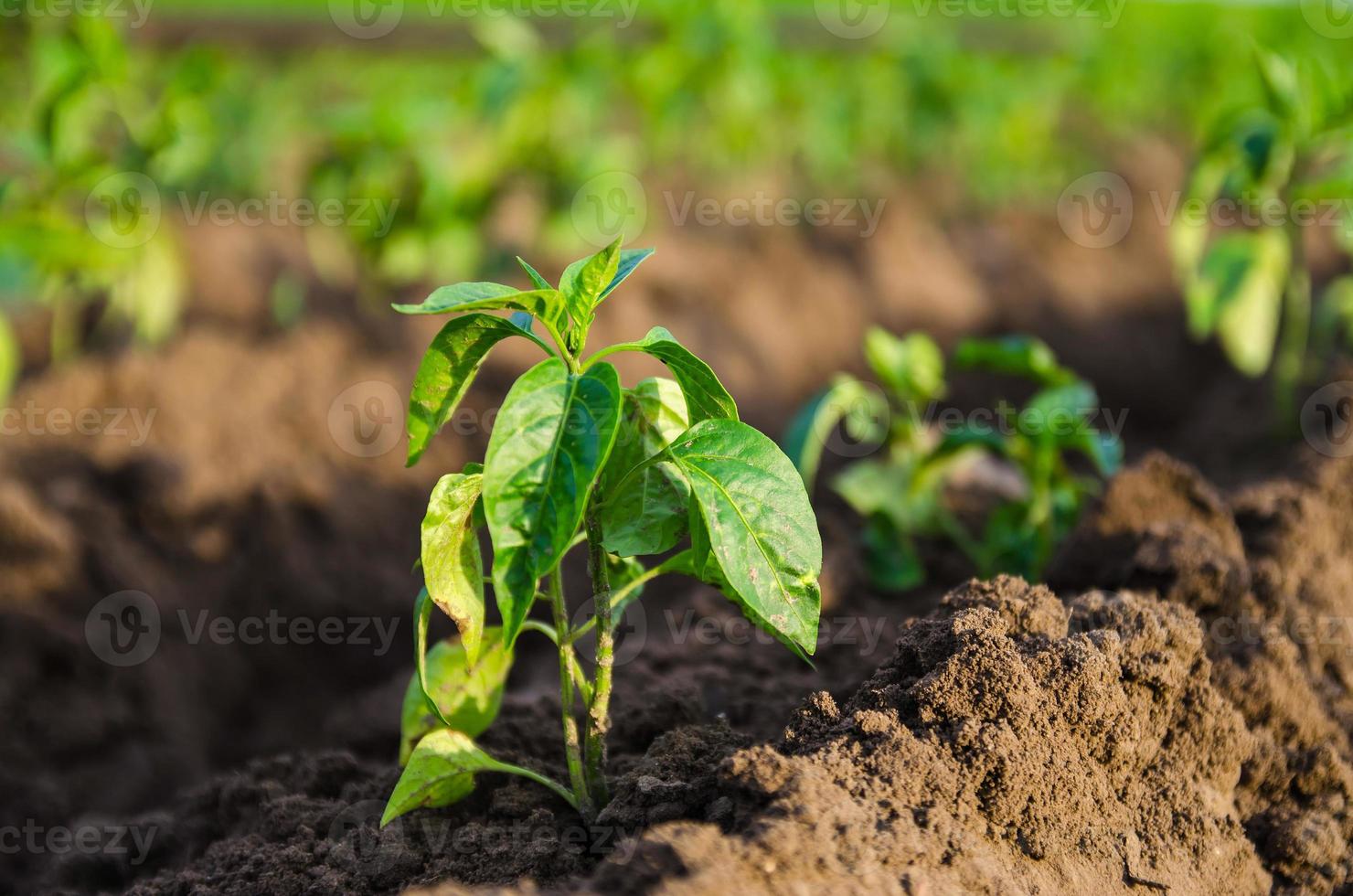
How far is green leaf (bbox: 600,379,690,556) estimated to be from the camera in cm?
140

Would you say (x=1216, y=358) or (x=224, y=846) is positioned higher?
(x=1216, y=358)

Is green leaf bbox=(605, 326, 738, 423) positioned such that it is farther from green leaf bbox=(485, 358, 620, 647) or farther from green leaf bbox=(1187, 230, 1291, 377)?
green leaf bbox=(1187, 230, 1291, 377)

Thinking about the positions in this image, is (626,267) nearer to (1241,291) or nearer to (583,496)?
(583,496)

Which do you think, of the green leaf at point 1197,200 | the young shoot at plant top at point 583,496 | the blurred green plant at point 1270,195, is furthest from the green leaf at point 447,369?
the green leaf at point 1197,200

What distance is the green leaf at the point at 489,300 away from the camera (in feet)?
4.07

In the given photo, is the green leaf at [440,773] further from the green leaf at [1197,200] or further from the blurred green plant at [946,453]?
the green leaf at [1197,200]

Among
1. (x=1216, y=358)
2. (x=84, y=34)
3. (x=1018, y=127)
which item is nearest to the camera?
(x=84, y=34)

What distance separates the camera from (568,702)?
4.84 ft

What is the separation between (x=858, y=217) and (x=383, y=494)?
310cm

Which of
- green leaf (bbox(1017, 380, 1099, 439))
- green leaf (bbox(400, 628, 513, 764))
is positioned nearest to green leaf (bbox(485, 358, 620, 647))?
green leaf (bbox(400, 628, 513, 764))

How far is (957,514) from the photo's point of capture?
283cm

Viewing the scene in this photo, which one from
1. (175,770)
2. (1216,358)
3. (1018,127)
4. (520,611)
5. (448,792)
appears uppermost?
(1018,127)

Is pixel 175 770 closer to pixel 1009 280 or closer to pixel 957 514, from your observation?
pixel 957 514

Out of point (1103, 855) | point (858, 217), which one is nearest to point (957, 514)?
point (1103, 855)
